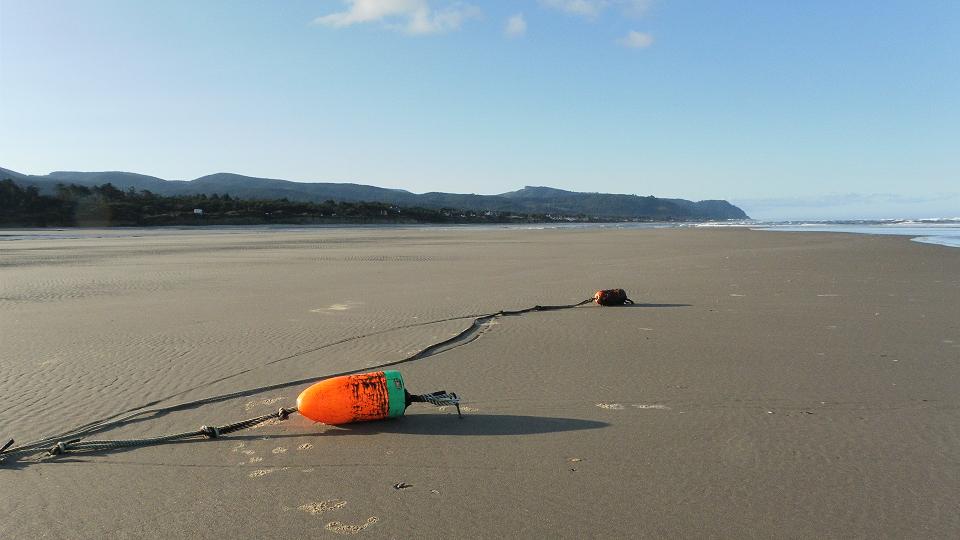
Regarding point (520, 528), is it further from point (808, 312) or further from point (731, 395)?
point (808, 312)

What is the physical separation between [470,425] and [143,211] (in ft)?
214

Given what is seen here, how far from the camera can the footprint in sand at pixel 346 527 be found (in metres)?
3.07

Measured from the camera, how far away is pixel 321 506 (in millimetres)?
3332

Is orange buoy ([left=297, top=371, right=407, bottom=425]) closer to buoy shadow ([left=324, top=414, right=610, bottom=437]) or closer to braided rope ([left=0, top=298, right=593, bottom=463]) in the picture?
buoy shadow ([left=324, top=414, right=610, bottom=437])

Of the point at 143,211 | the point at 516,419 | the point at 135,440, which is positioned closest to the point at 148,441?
the point at 135,440

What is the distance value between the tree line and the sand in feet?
167

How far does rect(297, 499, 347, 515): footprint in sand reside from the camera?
3.29 metres

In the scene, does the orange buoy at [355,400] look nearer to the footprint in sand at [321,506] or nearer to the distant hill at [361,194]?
the footprint in sand at [321,506]

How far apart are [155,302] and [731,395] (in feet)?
30.7

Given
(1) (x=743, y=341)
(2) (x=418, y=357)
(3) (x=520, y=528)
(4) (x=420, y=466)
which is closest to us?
(3) (x=520, y=528)

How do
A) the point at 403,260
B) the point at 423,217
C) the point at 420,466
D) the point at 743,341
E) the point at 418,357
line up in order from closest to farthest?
the point at 420,466, the point at 418,357, the point at 743,341, the point at 403,260, the point at 423,217

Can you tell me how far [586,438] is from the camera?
14.0 feet

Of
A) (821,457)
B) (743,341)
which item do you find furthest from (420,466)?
(743,341)

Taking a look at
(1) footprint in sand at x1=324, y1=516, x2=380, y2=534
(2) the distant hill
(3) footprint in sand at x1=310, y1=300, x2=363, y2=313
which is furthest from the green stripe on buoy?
(2) the distant hill
